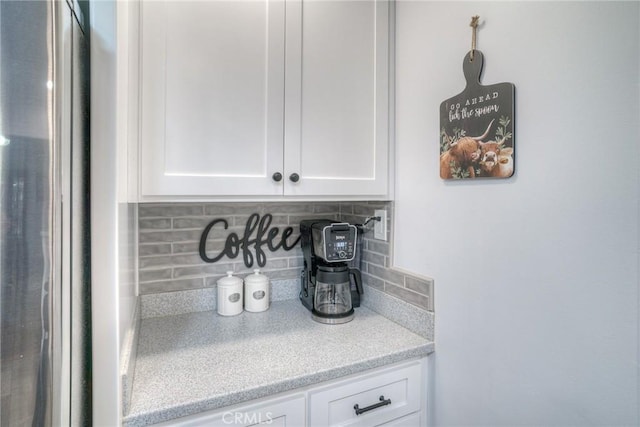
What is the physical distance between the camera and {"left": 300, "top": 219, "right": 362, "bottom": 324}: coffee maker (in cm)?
129

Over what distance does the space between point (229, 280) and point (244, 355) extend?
44 cm

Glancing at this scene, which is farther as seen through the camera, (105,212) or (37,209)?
(105,212)

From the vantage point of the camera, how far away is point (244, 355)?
3.49 feet

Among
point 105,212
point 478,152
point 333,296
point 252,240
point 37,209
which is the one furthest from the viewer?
point 252,240

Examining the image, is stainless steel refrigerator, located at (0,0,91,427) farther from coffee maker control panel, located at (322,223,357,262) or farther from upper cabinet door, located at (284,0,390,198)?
coffee maker control panel, located at (322,223,357,262)

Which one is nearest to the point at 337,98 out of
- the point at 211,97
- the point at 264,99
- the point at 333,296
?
the point at 264,99

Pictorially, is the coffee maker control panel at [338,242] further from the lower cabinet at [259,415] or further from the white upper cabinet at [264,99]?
the lower cabinet at [259,415]

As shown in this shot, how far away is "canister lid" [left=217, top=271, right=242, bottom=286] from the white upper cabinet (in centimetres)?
47

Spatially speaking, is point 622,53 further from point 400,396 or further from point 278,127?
point 400,396

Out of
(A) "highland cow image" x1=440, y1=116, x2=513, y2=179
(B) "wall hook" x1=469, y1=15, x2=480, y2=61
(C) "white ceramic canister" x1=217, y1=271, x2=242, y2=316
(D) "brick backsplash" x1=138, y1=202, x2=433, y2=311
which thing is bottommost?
(C) "white ceramic canister" x1=217, y1=271, x2=242, y2=316

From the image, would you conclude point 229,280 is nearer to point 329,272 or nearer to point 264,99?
point 329,272

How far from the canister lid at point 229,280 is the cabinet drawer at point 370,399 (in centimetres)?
60

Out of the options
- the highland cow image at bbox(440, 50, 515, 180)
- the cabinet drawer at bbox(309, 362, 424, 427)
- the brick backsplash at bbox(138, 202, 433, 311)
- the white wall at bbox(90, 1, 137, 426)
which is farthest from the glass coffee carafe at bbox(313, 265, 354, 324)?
the white wall at bbox(90, 1, 137, 426)

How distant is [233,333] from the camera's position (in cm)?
124
